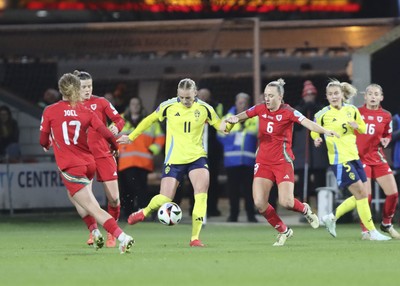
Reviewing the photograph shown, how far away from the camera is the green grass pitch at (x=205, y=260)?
42.4ft

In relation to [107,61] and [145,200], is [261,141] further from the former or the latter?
[107,61]

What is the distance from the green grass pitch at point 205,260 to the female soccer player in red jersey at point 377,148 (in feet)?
2.21

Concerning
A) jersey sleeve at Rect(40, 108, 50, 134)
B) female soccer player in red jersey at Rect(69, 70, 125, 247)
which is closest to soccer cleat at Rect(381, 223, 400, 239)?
female soccer player in red jersey at Rect(69, 70, 125, 247)

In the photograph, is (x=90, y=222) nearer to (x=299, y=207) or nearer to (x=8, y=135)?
(x=299, y=207)

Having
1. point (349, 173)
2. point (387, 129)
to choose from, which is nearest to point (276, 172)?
point (349, 173)

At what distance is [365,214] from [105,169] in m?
3.42

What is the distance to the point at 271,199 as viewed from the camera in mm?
23891

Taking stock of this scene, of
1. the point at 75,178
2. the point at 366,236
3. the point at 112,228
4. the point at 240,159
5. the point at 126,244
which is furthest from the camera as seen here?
the point at 240,159

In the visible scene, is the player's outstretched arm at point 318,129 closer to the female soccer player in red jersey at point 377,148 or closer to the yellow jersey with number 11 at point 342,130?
the yellow jersey with number 11 at point 342,130

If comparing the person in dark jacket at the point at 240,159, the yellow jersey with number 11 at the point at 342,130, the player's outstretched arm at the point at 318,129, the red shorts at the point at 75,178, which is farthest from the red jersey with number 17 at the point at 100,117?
the person in dark jacket at the point at 240,159

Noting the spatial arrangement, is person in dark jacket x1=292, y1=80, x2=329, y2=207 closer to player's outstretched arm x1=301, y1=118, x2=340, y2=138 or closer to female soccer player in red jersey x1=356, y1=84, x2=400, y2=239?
female soccer player in red jersey x1=356, y1=84, x2=400, y2=239

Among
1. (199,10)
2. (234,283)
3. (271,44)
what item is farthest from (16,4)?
(234,283)

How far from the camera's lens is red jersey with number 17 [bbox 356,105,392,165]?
2006 centimetres

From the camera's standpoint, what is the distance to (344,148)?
63.0 ft
